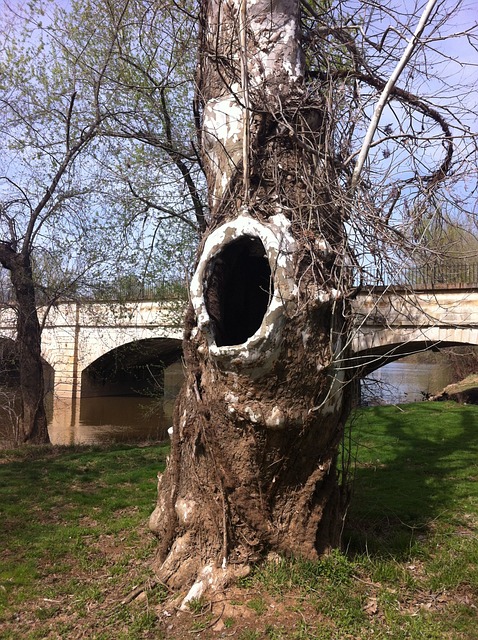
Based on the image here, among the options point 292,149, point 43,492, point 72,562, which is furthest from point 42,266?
point 292,149

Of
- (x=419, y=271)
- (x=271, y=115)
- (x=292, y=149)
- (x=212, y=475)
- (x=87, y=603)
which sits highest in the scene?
(x=271, y=115)

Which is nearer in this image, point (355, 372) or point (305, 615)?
point (305, 615)

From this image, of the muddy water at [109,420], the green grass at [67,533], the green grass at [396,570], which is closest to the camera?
the green grass at [396,570]

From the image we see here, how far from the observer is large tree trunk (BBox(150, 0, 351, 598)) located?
3174 mm

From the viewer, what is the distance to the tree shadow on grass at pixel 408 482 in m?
4.38

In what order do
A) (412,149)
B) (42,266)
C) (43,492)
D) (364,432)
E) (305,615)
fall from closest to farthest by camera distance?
(305,615), (412,149), (43,492), (364,432), (42,266)

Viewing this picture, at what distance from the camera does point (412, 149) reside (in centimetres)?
417

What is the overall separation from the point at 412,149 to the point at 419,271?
42.1 inches

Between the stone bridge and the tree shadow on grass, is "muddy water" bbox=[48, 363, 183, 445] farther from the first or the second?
the tree shadow on grass

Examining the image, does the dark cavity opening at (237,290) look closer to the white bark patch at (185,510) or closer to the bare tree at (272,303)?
the bare tree at (272,303)

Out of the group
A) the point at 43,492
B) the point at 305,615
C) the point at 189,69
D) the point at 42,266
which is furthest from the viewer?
the point at 42,266

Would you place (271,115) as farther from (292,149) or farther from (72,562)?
(72,562)

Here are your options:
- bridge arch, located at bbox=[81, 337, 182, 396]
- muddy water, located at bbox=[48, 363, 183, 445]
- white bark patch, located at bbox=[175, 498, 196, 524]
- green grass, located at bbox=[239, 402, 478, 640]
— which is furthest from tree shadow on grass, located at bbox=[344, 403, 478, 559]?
bridge arch, located at bbox=[81, 337, 182, 396]

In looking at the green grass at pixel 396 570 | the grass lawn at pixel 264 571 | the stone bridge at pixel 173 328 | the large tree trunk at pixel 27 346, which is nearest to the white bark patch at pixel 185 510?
the grass lawn at pixel 264 571
